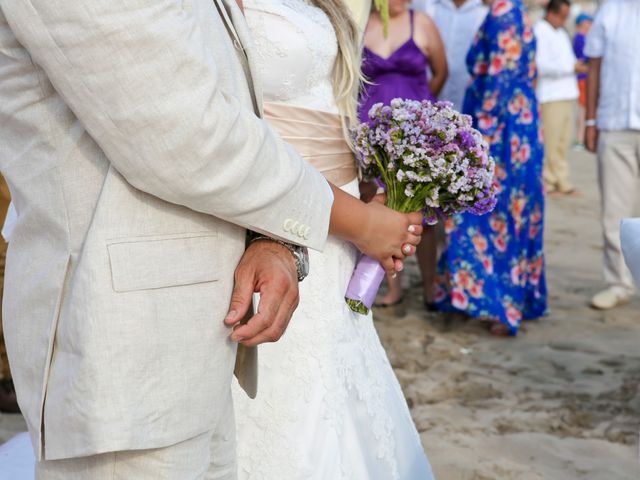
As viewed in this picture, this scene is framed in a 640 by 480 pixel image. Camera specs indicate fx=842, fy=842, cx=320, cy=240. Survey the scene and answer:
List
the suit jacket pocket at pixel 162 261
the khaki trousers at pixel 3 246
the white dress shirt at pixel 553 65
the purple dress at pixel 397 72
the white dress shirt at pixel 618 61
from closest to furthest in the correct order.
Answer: the suit jacket pocket at pixel 162 261 < the khaki trousers at pixel 3 246 < the purple dress at pixel 397 72 < the white dress shirt at pixel 618 61 < the white dress shirt at pixel 553 65

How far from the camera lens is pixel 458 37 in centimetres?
641

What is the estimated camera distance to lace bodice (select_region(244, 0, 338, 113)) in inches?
82.1

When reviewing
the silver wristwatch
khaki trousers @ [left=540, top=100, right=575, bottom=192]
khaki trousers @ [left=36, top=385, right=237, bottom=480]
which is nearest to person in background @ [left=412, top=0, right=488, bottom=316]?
khaki trousers @ [left=540, top=100, right=575, bottom=192]

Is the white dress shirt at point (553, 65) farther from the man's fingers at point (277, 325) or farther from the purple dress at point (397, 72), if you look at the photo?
the man's fingers at point (277, 325)

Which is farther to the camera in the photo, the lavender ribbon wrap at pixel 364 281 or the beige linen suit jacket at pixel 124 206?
the lavender ribbon wrap at pixel 364 281

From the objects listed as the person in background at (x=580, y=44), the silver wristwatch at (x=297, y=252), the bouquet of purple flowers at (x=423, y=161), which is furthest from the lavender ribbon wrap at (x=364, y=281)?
the person in background at (x=580, y=44)

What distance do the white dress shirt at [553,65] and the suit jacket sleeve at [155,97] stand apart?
911 centimetres

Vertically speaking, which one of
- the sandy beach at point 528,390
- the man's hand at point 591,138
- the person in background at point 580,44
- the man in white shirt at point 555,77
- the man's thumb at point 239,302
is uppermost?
the man's thumb at point 239,302

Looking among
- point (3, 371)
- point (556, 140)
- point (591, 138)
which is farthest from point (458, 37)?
point (556, 140)

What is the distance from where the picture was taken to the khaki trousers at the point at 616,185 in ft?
18.5

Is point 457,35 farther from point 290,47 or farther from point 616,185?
point 290,47

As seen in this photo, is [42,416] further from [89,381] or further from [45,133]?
[45,133]

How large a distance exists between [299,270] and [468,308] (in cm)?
381

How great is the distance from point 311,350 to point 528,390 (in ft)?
8.00
